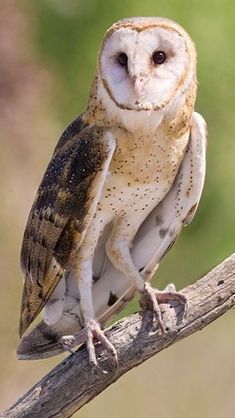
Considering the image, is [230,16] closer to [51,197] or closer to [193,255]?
[193,255]

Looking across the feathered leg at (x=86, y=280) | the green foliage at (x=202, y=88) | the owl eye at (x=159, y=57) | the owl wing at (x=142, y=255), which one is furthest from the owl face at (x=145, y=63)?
the green foliage at (x=202, y=88)

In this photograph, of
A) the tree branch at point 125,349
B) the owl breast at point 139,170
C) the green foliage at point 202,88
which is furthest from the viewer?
the green foliage at point 202,88

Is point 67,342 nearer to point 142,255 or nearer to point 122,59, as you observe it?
point 142,255

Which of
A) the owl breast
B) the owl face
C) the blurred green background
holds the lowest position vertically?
the owl breast

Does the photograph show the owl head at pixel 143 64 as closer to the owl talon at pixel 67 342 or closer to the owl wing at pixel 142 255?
the owl wing at pixel 142 255

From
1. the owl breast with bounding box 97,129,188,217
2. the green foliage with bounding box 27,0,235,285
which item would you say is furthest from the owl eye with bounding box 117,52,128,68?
the green foliage with bounding box 27,0,235,285

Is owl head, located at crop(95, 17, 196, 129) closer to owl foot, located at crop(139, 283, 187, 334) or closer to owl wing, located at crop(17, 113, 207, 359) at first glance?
owl wing, located at crop(17, 113, 207, 359)
